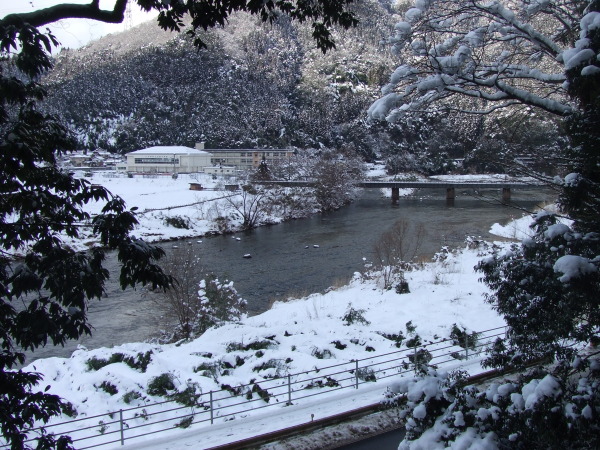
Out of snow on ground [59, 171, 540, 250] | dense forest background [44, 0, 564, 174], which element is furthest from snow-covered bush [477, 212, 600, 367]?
dense forest background [44, 0, 564, 174]

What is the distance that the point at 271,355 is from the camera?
9.27m

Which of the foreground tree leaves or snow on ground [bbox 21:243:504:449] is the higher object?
the foreground tree leaves

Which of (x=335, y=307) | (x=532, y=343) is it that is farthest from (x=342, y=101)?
(x=532, y=343)

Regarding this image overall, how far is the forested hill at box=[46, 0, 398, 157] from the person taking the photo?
93438 mm

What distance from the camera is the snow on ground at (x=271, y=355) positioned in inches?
286

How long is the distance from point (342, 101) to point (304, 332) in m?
96.1

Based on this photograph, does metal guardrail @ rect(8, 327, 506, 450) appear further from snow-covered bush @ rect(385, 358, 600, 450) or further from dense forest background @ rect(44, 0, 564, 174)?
dense forest background @ rect(44, 0, 564, 174)

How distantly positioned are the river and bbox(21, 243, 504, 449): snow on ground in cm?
221

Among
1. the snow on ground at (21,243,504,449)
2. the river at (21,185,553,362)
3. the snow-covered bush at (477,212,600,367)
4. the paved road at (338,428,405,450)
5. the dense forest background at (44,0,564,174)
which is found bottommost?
the river at (21,185,553,362)

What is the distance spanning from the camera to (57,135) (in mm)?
3240

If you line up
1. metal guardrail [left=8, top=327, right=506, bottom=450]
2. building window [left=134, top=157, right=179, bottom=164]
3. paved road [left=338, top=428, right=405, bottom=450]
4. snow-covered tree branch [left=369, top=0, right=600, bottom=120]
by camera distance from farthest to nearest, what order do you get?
building window [left=134, top=157, right=179, bottom=164]
metal guardrail [left=8, top=327, right=506, bottom=450]
paved road [left=338, top=428, right=405, bottom=450]
snow-covered tree branch [left=369, top=0, right=600, bottom=120]

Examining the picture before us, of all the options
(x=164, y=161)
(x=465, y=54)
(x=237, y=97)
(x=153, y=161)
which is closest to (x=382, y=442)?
(x=465, y=54)

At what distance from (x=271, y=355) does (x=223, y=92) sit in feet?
365

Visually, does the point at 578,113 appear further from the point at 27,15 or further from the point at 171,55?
the point at 171,55
